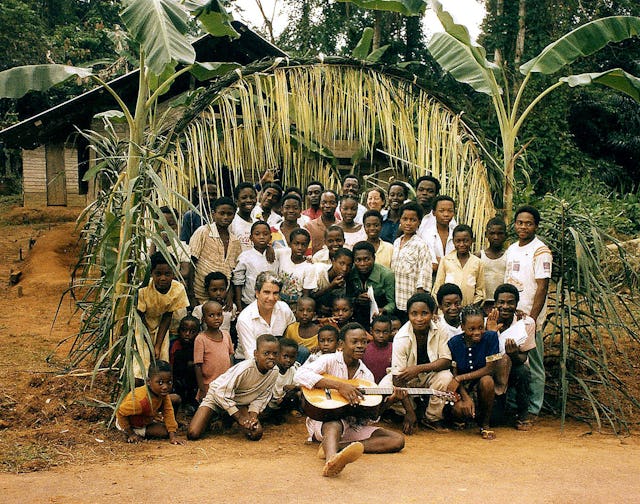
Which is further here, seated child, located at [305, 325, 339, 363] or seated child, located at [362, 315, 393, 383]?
seated child, located at [362, 315, 393, 383]

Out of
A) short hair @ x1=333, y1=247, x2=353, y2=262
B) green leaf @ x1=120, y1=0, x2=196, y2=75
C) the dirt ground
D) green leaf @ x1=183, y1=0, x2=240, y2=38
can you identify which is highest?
green leaf @ x1=183, y1=0, x2=240, y2=38

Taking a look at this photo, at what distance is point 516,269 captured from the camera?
5961 millimetres

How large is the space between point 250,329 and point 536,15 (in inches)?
472

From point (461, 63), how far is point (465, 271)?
2287mm

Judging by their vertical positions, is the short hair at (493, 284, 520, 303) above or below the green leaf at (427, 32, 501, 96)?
below

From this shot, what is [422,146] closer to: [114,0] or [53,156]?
[53,156]

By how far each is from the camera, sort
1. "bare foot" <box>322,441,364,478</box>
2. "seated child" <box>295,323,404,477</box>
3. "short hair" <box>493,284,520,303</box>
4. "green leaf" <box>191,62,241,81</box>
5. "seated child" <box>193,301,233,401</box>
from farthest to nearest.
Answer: "green leaf" <box>191,62,241,81</box> < "short hair" <box>493,284,520,303</box> < "seated child" <box>193,301,233,401</box> < "seated child" <box>295,323,404,477</box> < "bare foot" <box>322,441,364,478</box>

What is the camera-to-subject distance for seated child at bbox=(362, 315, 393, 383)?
566cm

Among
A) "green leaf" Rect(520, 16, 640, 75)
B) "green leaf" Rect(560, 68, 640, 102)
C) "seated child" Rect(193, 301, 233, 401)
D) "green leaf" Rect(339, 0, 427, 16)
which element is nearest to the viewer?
"seated child" Rect(193, 301, 233, 401)

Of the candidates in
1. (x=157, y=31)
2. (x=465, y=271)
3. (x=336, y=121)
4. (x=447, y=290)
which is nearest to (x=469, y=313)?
(x=447, y=290)

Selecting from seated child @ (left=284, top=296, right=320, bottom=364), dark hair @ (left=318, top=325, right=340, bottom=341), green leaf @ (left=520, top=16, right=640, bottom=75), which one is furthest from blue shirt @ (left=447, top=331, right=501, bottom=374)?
green leaf @ (left=520, top=16, right=640, bottom=75)

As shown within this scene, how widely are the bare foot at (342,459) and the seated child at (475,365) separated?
145 centimetres

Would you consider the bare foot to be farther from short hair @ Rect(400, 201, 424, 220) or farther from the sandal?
short hair @ Rect(400, 201, 424, 220)

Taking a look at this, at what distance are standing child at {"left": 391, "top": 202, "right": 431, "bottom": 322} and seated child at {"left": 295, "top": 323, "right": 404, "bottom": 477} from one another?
111cm
